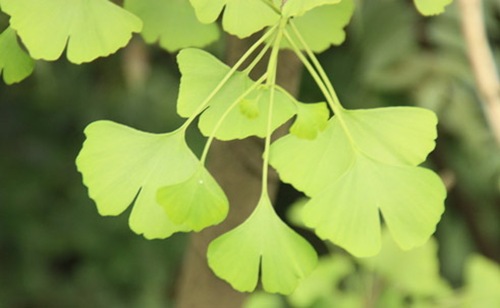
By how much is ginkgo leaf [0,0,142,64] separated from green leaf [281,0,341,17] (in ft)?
0.20

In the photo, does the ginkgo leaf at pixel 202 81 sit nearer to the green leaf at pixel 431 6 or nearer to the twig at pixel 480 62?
the green leaf at pixel 431 6

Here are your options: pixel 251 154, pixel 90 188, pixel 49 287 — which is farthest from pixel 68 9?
pixel 49 287

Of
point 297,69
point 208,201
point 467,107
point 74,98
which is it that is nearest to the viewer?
point 208,201

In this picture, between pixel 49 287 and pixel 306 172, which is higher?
pixel 306 172

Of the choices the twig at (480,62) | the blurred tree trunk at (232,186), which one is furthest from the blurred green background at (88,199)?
the blurred tree trunk at (232,186)

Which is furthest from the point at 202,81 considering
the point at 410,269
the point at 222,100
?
the point at 410,269

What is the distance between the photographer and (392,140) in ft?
0.93

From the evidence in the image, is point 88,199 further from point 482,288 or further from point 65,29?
point 65,29

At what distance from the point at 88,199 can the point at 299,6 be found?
0.81 meters

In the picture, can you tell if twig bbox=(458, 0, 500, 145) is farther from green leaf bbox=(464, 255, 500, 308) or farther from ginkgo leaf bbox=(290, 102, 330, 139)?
ginkgo leaf bbox=(290, 102, 330, 139)

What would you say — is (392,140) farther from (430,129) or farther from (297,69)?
(297,69)

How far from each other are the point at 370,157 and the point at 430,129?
0.02 m

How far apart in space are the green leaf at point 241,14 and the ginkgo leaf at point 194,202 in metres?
0.05

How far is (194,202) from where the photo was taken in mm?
251
